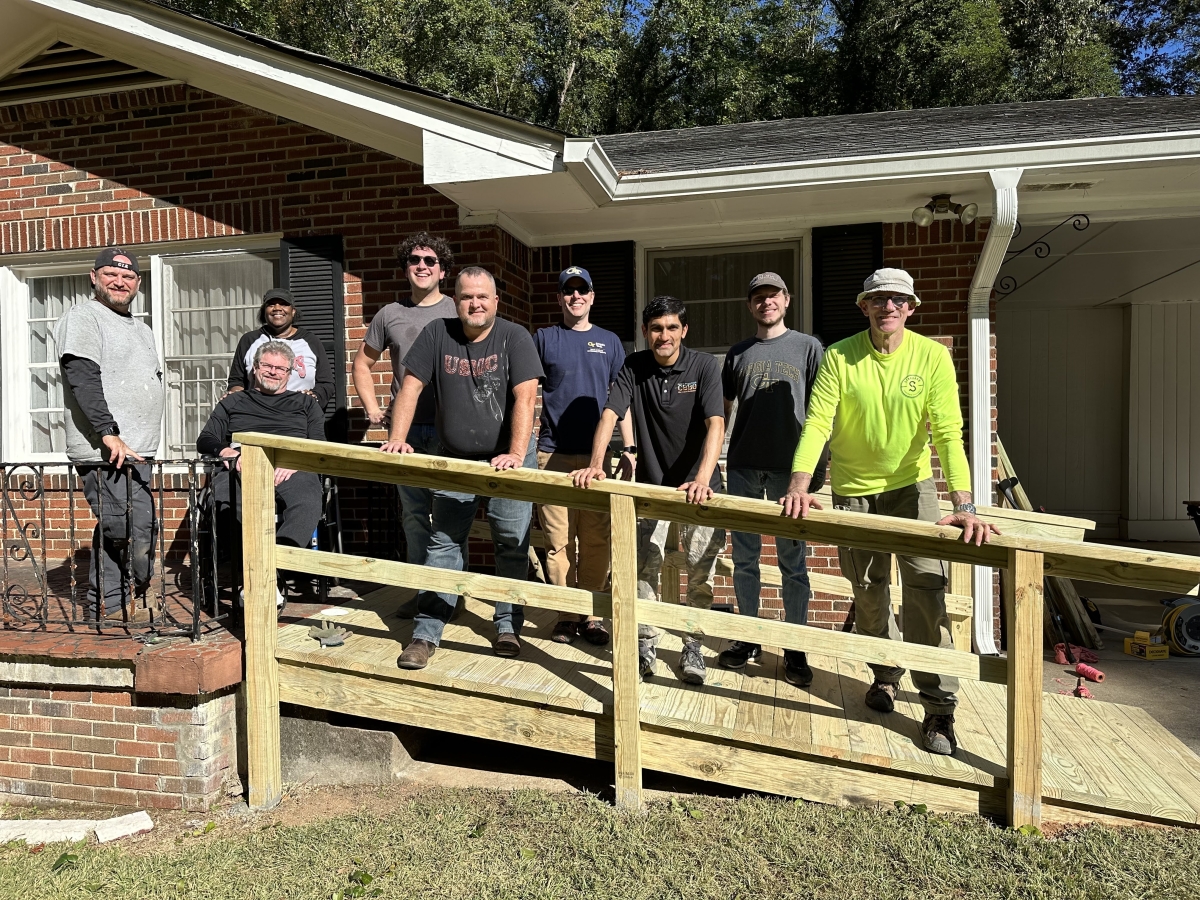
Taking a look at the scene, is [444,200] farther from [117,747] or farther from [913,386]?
[117,747]

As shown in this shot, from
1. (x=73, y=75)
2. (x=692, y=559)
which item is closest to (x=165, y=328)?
(x=73, y=75)

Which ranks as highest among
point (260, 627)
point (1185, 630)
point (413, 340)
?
point (413, 340)

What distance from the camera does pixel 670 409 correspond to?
3.51 m

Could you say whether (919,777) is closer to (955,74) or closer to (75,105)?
(75,105)

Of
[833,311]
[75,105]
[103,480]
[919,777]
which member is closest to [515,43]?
[75,105]

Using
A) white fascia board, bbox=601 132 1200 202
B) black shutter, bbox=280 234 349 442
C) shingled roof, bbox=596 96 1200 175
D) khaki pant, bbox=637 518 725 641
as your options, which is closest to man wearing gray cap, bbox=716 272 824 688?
khaki pant, bbox=637 518 725 641

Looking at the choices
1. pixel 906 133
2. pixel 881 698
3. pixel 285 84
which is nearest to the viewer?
pixel 881 698

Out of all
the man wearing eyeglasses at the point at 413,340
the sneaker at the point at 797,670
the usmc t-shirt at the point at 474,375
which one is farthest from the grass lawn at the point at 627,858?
the usmc t-shirt at the point at 474,375

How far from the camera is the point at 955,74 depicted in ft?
55.7

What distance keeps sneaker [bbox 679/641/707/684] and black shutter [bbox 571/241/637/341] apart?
107 inches

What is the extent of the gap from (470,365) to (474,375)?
0.15ft

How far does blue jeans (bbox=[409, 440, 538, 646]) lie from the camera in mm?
3598

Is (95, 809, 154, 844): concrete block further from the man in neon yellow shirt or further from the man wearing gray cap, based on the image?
the man in neon yellow shirt

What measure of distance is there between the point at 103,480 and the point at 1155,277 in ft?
29.8
